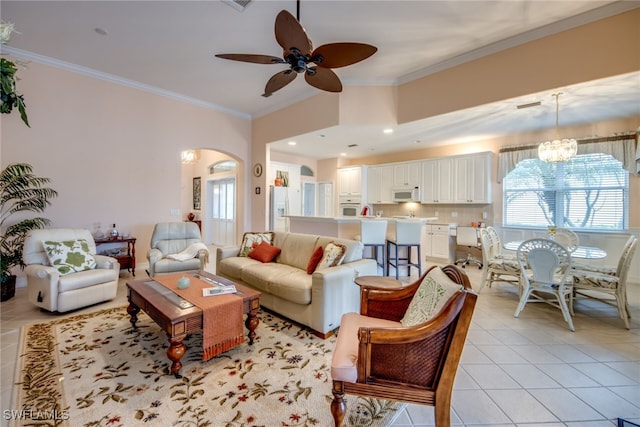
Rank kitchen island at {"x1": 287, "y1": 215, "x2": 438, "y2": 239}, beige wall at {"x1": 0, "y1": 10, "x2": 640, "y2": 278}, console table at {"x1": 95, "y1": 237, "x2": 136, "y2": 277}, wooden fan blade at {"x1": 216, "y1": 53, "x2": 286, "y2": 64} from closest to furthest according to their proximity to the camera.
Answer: wooden fan blade at {"x1": 216, "y1": 53, "x2": 286, "y2": 64} → beige wall at {"x1": 0, "y1": 10, "x2": 640, "y2": 278} → console table at {"x1": 95, "y1": 237, "x2": 136, "y2": 277} → kitchen island at {"x1": 287, "y1": 215, "x2": 438, "y2": 239}

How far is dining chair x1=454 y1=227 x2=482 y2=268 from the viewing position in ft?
18.5

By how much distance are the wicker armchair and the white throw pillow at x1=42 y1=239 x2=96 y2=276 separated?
3559 millimetres

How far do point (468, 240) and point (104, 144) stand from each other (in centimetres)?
729

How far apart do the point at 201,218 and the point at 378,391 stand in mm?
8284

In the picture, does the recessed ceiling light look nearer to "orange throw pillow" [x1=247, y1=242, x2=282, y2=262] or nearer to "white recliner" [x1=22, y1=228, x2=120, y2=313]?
"orange throw pillow" [x1=247, y1=242, x2=282, y2=262]

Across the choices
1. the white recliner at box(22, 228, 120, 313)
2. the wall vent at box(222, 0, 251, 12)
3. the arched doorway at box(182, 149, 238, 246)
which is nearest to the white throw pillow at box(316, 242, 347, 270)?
the white recliner at box(22, 228, 120, 313)

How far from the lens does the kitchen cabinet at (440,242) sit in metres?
6.06

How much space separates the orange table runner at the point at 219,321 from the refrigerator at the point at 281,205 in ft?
12.8

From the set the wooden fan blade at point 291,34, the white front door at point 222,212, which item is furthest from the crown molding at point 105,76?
the wooden fan blade at point 291,34

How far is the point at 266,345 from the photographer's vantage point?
96.0 inches

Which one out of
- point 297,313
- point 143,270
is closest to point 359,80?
point 297,313

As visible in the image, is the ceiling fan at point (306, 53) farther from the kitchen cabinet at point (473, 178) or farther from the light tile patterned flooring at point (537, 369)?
the kitchen cabinet at point (473, 178)

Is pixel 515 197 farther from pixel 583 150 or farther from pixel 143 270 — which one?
pixel 143 270

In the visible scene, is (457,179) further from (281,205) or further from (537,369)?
(537,369)
